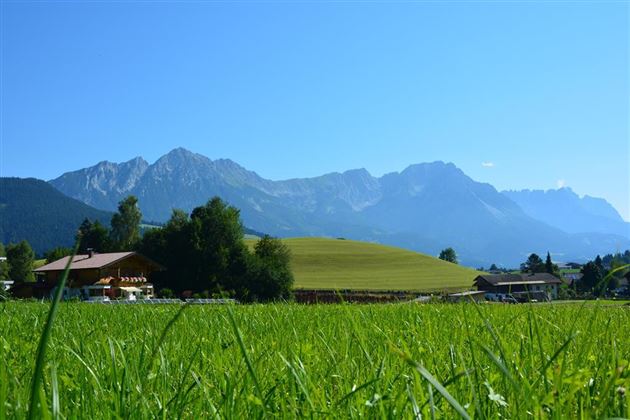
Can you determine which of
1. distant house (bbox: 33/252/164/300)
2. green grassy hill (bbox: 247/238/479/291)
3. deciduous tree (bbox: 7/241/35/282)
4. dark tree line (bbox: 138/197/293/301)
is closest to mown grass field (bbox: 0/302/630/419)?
distant house (bbox: 33/252/164/300)

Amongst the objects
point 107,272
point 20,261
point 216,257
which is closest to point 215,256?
point 216,257

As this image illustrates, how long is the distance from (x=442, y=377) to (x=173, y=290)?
69.9 meters

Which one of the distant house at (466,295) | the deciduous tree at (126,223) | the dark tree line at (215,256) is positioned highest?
the deciduous tree at (126,223)

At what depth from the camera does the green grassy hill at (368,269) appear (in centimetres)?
10825

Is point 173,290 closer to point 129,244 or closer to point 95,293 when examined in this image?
point 95,293

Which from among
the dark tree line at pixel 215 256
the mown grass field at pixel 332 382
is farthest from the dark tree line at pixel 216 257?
the mown grass field at pixel 332 382

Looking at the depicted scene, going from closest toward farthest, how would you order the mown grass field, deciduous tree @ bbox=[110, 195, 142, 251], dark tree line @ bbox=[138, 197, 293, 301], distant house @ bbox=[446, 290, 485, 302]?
the mown grass field < distant house @ bbox=[446, 290, 485, 302] < dark tree line @ bbox=[138, 197, 293, 301] < deciduous tree @ bbox=[110, 195, 142, 251]

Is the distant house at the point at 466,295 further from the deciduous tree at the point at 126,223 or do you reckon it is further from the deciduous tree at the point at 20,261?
the deciduous tree at the point at 20,261

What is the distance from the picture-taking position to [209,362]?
3.19m

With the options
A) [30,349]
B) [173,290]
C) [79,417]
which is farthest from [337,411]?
[173,290]

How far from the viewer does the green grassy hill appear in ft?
355

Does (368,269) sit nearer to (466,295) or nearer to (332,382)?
(466,295)

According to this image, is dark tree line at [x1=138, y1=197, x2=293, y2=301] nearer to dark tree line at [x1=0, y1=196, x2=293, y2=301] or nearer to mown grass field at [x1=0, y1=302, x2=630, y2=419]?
dark tree line at [x1=0, y1=196, x2=293, y2=301]

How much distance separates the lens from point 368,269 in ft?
424
